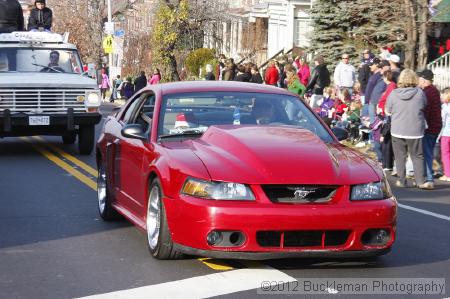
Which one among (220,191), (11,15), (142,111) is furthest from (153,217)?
(11,15)

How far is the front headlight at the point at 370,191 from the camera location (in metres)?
7.73

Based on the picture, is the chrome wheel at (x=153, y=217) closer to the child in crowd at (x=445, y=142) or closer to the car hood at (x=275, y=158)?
the car hood at (x=275, y=158)

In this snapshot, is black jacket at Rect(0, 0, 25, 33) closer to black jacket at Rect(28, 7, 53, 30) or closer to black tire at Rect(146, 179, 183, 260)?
black jacket at Rect(28, 7, 53, 30)

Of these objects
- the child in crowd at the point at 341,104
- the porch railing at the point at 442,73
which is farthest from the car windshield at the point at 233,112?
the porch railing at the point at 442,73

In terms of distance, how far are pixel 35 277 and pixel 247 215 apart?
1.77 m

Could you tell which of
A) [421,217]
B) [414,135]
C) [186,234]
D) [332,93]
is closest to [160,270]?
[186,234]

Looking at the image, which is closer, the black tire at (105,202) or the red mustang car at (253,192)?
the red mustang car at (253,192)

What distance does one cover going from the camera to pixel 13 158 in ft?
57.8

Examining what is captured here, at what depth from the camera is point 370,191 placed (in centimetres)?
782

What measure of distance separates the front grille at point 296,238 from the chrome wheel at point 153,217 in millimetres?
1067

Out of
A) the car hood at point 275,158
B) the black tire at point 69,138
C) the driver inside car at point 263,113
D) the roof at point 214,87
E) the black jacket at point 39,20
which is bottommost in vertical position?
the black tire at point 69,138

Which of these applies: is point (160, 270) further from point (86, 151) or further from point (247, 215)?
point (86, 151)

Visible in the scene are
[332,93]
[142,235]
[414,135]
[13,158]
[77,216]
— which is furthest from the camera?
[332,93]

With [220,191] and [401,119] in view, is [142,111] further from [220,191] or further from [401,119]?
[401,119]
